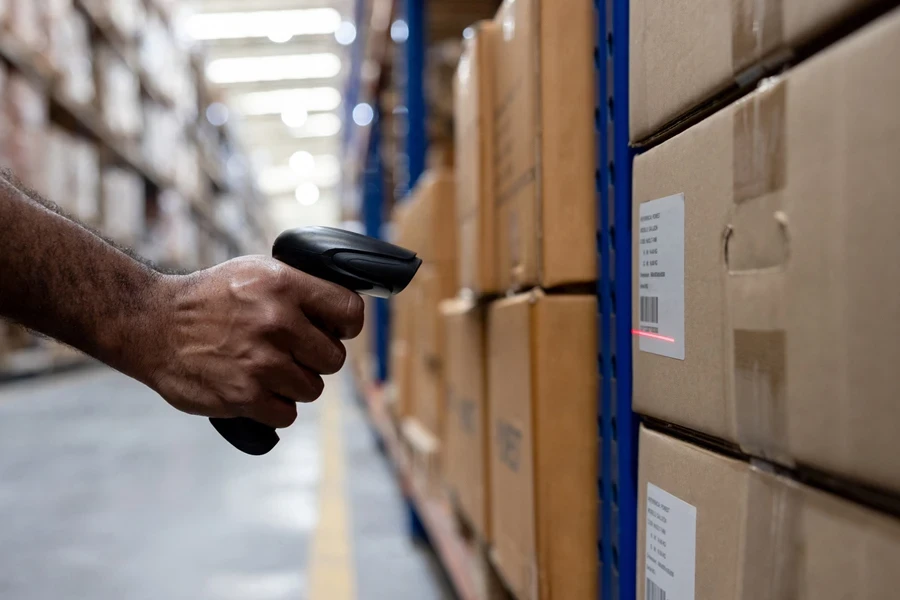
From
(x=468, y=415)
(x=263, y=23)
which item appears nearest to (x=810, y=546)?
(x=468, y=415)

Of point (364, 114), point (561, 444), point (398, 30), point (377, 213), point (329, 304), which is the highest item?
point (364, 114)

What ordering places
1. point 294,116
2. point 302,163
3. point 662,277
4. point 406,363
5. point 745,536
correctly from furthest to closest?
point 302,163
point 294,116
point 406,363
point 662,277
point 745,536

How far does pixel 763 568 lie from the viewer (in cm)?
62

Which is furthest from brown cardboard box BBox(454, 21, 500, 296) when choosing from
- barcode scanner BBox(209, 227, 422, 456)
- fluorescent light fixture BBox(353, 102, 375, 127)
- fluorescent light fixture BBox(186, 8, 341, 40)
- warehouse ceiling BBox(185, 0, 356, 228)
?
fluorescent light fixture BBox(186, 8, 341, 40)

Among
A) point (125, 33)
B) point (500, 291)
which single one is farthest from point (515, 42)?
point (125, 33)

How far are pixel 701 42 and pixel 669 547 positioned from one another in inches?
20.6

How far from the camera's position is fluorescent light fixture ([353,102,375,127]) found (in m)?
5.64

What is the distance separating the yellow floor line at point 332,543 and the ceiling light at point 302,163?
854 inches

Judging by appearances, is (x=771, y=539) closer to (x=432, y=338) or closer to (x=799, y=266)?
(x=799, y=266)

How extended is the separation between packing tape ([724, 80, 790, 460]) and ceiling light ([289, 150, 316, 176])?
24784mm

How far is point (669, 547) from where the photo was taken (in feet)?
2.72

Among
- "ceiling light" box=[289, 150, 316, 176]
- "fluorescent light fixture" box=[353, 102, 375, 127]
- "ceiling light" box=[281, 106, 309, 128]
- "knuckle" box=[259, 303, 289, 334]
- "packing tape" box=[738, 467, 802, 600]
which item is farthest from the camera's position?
"ceiling light" box=[289, 150, 316, 176]

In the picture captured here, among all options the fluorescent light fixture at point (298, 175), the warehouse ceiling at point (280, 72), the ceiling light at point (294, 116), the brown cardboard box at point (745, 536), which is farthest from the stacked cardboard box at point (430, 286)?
the fluorescent light fixture at point (298, 175)

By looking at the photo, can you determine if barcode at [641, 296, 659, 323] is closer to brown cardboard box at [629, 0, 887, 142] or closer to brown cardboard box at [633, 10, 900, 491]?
brown cardboard box at [633, 10, 900, 491]
